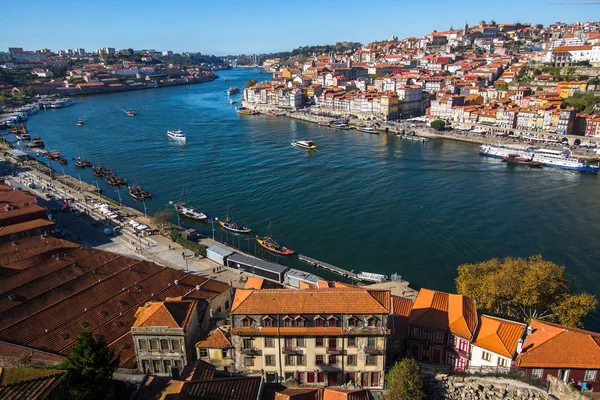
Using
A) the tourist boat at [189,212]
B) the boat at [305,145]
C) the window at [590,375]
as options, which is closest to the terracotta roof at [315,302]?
the window at [590,375]

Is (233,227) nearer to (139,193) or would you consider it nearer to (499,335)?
(139,193)

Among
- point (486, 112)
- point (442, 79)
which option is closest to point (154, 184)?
point (486, 112)

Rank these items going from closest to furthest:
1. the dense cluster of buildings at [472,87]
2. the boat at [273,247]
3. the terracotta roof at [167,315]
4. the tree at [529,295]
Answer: the terracotta roof at [167,315] → the tree at [529,295] → the boat at [273,247] → the dense cluster of buildings at [472,87]

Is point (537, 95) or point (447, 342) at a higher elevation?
point (537, 95)

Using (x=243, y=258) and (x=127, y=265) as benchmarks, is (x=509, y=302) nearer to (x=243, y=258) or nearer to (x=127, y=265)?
(x=243, y=258)

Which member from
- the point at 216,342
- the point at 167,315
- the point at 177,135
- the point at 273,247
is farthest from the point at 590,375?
the point at 177,135

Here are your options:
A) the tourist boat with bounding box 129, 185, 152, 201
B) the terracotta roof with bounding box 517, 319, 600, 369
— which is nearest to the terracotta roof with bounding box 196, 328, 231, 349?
the terracotta roof with bounding box 517, 319, 600, 369

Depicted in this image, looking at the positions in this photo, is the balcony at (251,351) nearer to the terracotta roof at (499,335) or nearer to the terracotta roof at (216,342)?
the terracotta roof at (216,342)
